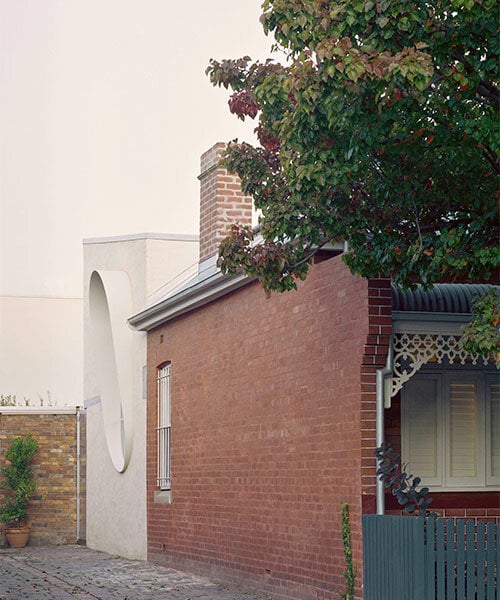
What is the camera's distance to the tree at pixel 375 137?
26.6 ft

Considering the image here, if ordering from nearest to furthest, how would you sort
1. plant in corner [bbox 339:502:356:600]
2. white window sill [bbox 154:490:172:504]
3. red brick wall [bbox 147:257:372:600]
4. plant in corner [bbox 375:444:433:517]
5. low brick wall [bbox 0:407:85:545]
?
plant in corner [bbox 375:444:433:517] < plant in corner [bbox 339:502:356:600] < red brick wall [bbox 147:257:372:600] < white window sill [bbox 154:490:172:504] < low brick wall [bbox 0:407:85:545]

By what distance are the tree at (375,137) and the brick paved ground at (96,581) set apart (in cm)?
544

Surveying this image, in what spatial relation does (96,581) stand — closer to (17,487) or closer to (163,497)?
(163,497)

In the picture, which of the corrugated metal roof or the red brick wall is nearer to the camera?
the corrugated metal roof

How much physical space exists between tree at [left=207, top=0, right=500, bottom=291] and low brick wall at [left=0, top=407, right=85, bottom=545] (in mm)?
14159

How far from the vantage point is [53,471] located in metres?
23.9

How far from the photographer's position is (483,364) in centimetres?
1245

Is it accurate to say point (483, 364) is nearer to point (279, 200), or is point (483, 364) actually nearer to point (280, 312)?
point (280, 312)

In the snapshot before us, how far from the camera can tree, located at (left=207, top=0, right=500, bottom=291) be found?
26.6 ft

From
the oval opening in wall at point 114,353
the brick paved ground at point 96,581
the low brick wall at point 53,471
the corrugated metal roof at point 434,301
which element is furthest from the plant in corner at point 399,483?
the low brick wall at point 53,471

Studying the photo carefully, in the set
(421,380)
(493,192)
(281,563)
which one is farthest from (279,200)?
(281,563)

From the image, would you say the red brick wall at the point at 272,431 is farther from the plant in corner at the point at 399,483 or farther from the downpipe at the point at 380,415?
the plant in corner at the point at 399,483

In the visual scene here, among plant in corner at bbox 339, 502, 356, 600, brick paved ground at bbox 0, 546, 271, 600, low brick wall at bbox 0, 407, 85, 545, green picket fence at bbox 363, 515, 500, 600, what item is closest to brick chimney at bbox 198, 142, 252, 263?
brick paved ground at bbox 0, 546, 271, 600

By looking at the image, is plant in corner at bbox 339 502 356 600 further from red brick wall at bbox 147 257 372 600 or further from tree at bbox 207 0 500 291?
tree at bbox 207 0 500 291
